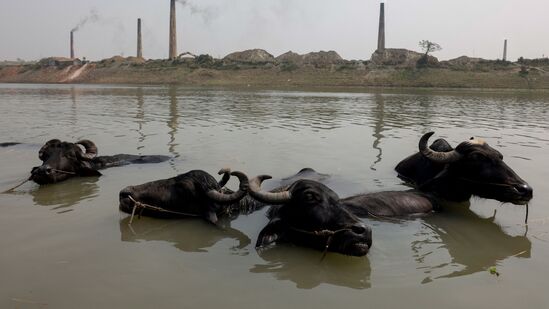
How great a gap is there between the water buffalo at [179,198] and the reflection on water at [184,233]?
123mm

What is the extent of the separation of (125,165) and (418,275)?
6.60 m

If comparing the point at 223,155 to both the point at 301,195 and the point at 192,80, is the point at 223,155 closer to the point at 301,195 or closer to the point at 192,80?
the point at 301,195

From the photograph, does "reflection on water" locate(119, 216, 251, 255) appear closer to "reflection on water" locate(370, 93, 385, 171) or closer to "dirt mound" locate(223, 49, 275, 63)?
"reflection on water" locate(370, 93, 385, 171)

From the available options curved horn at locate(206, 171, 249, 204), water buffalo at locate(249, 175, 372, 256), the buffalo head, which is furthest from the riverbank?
Result: water buffalo at locate(249, 175, 372, 256)

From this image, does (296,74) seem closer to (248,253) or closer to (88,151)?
(88,151)

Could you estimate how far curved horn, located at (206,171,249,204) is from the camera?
5582 millimetres

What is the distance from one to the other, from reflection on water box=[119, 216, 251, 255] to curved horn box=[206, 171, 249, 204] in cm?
36

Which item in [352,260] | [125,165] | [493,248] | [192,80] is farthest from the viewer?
[192,80]

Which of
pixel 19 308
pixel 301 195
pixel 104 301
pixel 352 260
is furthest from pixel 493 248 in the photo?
pixel 19 308

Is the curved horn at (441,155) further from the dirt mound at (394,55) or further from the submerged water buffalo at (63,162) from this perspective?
the dirt mound at (394,55)

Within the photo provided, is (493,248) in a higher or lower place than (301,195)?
lower

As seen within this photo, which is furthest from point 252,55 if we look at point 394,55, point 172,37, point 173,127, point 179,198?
point 179,198

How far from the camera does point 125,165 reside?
371 inches

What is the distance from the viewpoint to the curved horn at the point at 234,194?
558 cm
